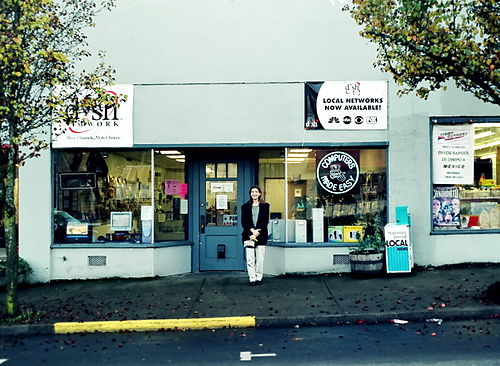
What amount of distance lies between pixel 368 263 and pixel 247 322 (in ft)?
10.9

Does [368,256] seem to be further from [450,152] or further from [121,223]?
[121,223]

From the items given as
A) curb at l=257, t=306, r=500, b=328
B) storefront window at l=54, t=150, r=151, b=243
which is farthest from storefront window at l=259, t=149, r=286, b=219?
curb at l=257, t=306, r=500, b=328

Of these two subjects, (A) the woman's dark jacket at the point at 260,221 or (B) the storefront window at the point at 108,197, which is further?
(B) the storefront window at the point at 108,197

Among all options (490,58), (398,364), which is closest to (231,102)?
(490,58)

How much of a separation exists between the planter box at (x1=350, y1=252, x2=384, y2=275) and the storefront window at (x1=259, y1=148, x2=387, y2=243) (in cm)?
88

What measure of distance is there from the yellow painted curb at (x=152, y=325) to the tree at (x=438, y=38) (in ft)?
14.3

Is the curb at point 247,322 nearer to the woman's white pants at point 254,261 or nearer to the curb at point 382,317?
the curb at point 382,317

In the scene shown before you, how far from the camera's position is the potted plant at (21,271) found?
9.81m

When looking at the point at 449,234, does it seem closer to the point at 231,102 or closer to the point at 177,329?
the point at 231,102

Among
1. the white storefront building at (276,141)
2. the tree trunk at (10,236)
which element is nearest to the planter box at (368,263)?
the white storefront building at (276,141)

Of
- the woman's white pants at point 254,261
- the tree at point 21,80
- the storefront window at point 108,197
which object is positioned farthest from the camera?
the storefront window at point 108,197

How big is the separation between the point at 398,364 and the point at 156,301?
4.35 m

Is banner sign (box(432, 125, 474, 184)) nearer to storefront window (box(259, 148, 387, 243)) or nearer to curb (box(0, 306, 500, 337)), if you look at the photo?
storefront window (box(259, 148, 387, 243))

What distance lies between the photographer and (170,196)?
36.0 ft
